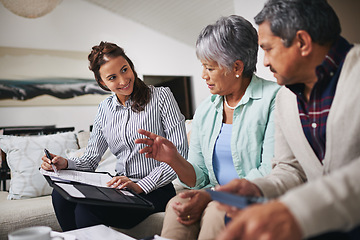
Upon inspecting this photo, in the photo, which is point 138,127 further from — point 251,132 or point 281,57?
point 281,57

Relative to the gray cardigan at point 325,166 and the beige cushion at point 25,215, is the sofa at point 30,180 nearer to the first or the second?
the beige cushion at point 25,215

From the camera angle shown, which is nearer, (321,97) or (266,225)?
(266,225)

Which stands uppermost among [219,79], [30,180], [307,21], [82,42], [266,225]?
[82,42]

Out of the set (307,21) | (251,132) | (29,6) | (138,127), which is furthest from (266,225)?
(29,6)

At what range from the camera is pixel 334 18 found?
0.90 meters

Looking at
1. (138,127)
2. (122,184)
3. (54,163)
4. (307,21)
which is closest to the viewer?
(307,21)

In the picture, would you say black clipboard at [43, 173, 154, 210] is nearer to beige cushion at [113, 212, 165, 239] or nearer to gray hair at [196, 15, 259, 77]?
beige cushion at [113, 212, 165, 239]

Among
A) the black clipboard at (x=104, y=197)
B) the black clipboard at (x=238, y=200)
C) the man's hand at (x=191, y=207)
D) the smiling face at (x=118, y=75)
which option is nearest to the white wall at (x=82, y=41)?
the smiling face at (x=118, y=75)

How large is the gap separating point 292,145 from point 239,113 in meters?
0.37

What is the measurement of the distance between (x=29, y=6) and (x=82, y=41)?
1.77 metres

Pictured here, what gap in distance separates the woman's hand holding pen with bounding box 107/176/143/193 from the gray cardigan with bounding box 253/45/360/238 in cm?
68

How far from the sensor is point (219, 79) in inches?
52.9

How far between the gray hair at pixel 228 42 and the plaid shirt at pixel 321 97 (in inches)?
15.4

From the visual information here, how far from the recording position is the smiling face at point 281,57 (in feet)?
2.99
